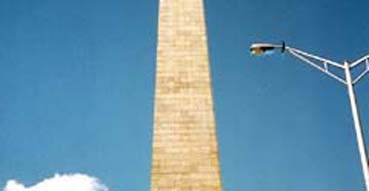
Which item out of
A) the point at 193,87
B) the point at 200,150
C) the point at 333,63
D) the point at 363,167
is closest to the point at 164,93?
the point at 193,87

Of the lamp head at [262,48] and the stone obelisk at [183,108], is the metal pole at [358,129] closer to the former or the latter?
the lamp head at [262,48]

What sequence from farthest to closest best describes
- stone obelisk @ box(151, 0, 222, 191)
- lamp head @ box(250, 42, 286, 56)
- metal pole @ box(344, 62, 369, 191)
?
stone obelisk @ box(151, 0, 222, 191) < lamp head @ box(250, 42, 286, 56) < metal pole @ box(344, 62, 369, 191)

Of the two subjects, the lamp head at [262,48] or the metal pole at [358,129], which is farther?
the lamp head at [262,48]

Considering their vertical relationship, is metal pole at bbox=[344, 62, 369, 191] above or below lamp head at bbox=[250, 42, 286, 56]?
below

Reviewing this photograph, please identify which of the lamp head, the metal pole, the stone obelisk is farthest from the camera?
the stone obelisk

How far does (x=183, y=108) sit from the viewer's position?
21922 millimetres

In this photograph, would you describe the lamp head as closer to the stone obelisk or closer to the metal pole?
the metal pole

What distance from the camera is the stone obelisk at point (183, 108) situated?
67.6ft

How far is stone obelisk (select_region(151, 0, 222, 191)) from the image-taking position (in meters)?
20.6

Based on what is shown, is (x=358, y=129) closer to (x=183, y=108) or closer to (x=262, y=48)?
(x=262, y=48)

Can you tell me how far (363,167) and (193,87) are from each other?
9.62 metres

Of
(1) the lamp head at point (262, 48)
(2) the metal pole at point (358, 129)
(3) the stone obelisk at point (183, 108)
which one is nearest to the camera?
(2) the metal pole at point (358, 129)

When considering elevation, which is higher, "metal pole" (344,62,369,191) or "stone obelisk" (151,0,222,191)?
"stone obelisk" (151,0,222,191)

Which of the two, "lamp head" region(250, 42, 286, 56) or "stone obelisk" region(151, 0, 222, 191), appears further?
"stone obelisk" region(151, 0, 222, 191)
